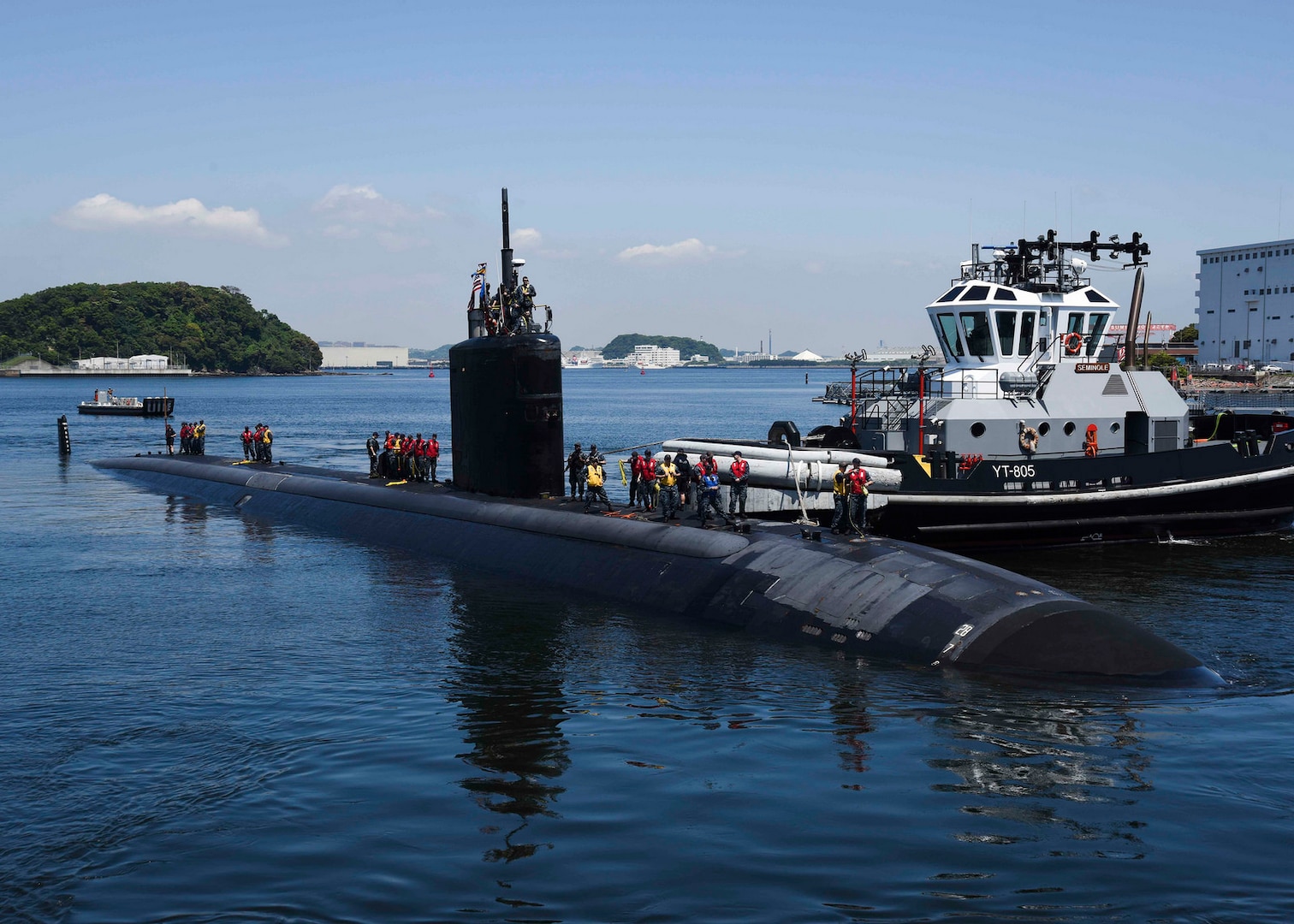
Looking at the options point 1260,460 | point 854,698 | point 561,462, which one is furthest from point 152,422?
point 854,698

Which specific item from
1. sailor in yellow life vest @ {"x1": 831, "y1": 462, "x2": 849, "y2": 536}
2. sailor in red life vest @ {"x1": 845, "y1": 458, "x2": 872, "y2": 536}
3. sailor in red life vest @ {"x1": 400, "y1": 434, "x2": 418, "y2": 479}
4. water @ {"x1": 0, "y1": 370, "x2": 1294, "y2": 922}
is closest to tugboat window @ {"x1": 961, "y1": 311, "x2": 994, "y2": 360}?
water @ {"x1": 0, "y1": 370, "x2": 1294, "y2": 922}

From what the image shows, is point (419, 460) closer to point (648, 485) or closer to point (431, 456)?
point (431, 456)

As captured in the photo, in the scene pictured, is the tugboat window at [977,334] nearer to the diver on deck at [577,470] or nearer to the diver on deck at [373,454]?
the diver on deck at [577,470]

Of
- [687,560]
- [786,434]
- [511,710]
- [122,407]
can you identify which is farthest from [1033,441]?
[122,407]

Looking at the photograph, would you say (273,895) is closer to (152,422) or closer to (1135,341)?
(1135,341)

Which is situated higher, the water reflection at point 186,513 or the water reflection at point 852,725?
the water reflection at point 186,513

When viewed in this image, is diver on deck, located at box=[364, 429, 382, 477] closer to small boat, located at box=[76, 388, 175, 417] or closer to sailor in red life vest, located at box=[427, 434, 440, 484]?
sailor in red life vest, located at box=[427, 434, 440, 484]

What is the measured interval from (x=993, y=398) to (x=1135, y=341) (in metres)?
7.01

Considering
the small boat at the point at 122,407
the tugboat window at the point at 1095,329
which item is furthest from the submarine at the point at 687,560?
the small boat at the point at 122,407

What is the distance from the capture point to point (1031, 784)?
12484 mm

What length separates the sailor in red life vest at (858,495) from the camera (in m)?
21.3

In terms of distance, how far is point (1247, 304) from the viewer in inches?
5664

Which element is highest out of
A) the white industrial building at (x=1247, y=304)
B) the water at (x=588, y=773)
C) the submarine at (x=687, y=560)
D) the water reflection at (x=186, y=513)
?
the white industrial building at (x=1247, y=304)

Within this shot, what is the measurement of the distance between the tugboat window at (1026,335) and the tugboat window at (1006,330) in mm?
244
